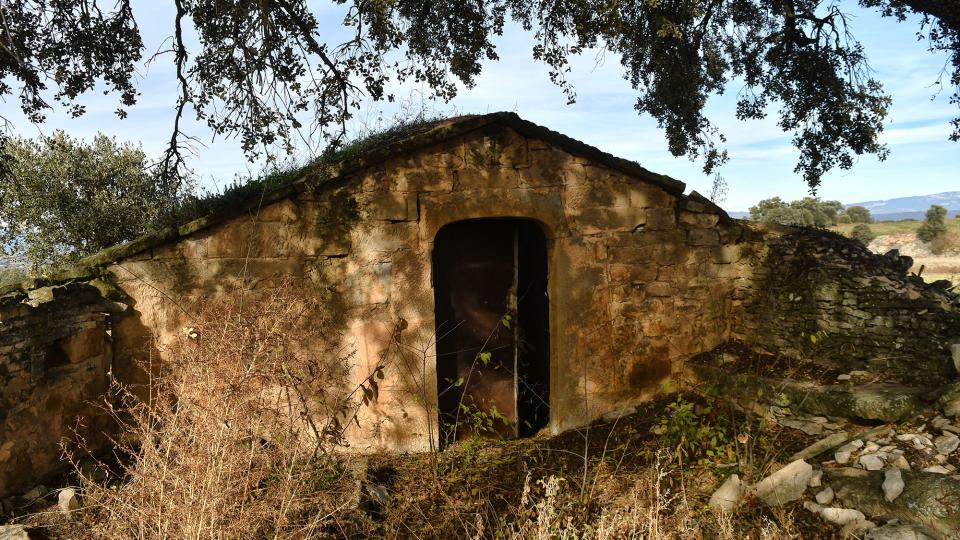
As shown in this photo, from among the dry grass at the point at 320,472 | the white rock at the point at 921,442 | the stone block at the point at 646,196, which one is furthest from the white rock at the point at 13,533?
the white rock at the point at 921,442

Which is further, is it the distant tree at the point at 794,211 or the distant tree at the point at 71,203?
the distant tree at the point at 794,211

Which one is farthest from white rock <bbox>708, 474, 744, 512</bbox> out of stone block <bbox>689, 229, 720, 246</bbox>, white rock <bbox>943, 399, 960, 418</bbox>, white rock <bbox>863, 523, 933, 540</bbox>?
stone block <bbox>689, 229, 720, 246</bbox>

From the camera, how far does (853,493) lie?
382 cm

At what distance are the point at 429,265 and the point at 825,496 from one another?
354 cm

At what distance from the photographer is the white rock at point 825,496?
3.87 m

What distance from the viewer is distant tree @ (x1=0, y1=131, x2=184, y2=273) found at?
33.4 feet

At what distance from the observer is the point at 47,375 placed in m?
4.07

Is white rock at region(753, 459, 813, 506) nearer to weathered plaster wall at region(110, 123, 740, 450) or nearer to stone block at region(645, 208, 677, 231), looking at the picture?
weathered plaster wall at region(110, 123, 740, 450)

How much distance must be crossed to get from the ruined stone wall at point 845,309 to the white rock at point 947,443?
2.53ft

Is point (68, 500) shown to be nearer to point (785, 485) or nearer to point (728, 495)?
point (728, 495)

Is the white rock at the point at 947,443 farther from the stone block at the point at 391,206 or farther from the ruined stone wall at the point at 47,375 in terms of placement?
the ruined stone wall at the point at 47,375

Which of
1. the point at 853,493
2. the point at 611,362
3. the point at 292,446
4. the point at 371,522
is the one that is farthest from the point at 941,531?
the point at 292,446

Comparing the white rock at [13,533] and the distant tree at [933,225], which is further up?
the distant tree at [933,225]

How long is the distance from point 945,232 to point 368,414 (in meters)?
28.7
